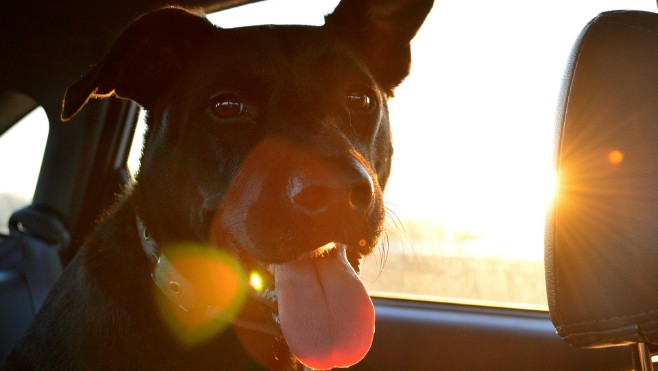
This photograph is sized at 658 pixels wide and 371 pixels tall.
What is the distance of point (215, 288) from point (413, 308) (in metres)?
1.23

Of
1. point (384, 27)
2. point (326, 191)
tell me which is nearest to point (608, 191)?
point (326, 191)

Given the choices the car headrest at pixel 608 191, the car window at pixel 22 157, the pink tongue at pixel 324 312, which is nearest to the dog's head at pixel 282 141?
the pink tongue at pixel 324 312

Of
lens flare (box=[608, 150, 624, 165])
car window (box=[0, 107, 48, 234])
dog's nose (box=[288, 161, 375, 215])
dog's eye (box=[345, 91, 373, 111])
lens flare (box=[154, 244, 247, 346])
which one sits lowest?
car window (box=[0, 107, 48, 234])

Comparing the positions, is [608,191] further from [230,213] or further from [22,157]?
[22,157]

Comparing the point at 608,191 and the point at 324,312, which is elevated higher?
the point at 608,191

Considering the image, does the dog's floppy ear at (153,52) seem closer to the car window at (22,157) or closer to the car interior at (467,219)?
the car interior at (467,219)

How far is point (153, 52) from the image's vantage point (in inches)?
91.4

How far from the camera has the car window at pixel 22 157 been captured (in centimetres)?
363

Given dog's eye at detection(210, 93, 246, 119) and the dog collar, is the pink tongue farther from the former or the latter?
dog's eye at detection(210, 93, 246, 119)

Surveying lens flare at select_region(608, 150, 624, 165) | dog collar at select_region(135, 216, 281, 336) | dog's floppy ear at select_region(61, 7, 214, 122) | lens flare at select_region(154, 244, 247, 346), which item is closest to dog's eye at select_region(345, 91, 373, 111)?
dog's floppy ear at select_region(61, 7, 214, 122)

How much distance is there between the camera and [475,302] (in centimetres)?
290

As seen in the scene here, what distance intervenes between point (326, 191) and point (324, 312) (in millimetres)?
384

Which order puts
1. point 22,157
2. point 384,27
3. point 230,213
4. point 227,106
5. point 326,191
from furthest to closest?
point 22,157, point 384,27, point 227,106, point 230,213, point 326,191

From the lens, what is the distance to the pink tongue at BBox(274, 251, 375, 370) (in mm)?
1740
